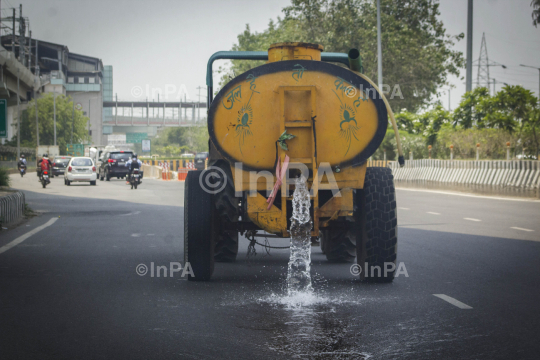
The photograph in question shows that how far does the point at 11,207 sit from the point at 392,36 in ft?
117

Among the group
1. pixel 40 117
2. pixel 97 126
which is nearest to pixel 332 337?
pixel 40 117

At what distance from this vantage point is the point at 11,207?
49.9ft

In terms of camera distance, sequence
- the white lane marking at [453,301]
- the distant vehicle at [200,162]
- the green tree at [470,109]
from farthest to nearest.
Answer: the distant vehicle at [200,162] → the green tree at [470,109] → the white lane marking at [453,301]

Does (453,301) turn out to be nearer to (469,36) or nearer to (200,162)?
(469,36)

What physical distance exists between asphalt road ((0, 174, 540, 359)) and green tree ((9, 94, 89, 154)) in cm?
8226

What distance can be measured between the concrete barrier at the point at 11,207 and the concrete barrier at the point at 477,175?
1625 cm

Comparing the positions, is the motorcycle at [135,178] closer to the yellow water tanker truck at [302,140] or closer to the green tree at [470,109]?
the green tree at [470,109]

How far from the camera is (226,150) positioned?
6.64 metres

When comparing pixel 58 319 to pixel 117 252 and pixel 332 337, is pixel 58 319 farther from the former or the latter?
pixel 117 252

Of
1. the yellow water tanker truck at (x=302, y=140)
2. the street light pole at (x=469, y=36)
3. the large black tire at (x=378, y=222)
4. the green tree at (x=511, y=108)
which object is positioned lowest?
the large black tire at (x=378, y=222)

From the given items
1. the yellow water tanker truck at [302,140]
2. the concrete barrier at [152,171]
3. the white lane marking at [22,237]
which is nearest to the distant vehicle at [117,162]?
the concrete barrier at [152,171]

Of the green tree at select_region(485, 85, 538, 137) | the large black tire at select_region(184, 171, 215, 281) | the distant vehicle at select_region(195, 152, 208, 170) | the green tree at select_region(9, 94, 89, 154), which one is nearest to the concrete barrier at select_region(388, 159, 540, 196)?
the green tree at select_region(485, 85, 538, 137)

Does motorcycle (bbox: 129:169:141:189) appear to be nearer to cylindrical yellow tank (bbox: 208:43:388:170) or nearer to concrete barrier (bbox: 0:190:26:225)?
concrete barrier (bbox: 0:190:26:225)

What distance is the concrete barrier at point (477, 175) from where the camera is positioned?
2361cm
